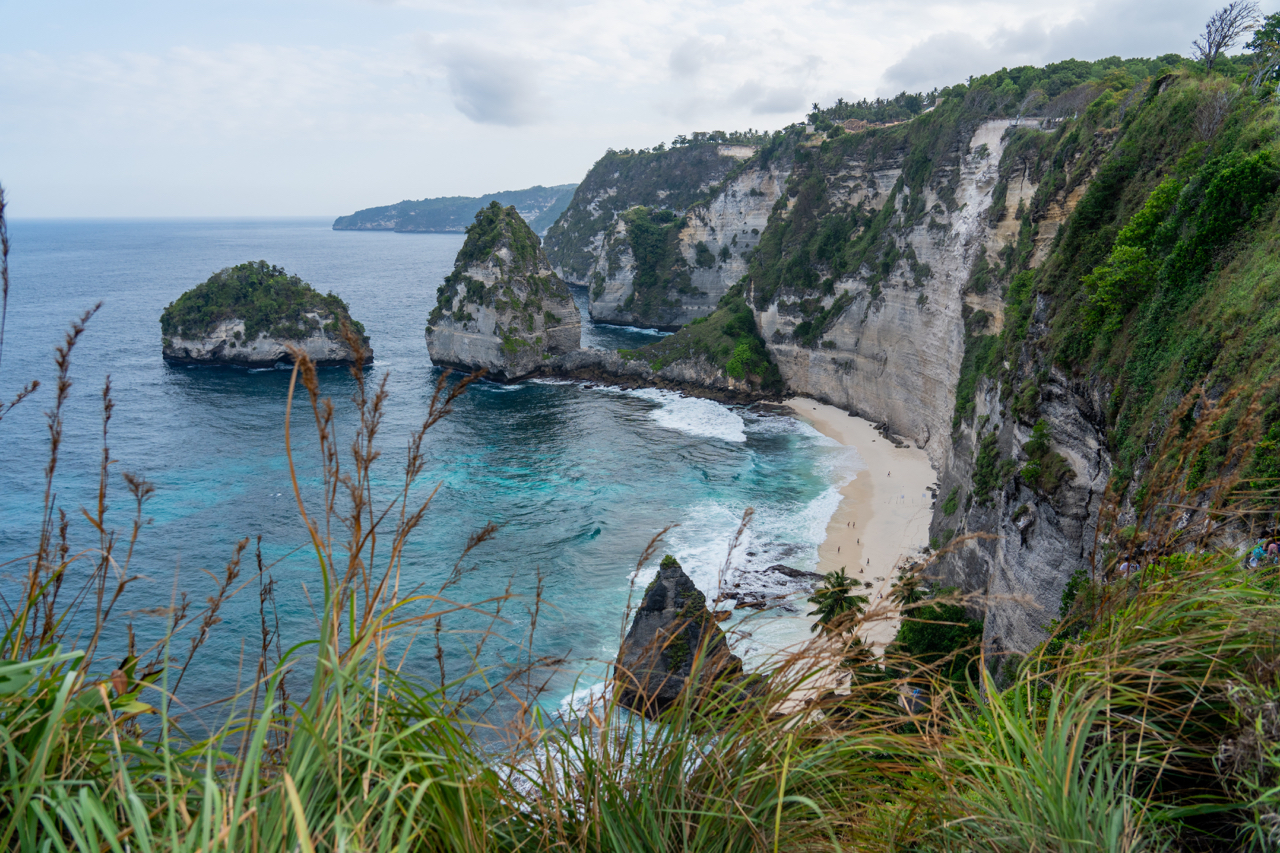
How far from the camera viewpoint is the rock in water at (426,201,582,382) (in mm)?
61938

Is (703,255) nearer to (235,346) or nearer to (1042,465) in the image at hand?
(235,346)

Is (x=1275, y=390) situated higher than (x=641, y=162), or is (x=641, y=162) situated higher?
(x=641, y=162)

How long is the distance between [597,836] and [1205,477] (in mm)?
9472

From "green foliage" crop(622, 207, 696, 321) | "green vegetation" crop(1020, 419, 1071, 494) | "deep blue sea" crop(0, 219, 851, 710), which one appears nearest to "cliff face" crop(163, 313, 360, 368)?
"deep blue sea" crop(0, 219, 851, 710)

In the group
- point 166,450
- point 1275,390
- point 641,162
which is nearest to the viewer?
point 1275,390

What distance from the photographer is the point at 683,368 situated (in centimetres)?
5997

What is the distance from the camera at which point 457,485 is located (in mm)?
38750

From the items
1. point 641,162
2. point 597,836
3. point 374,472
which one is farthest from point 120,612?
point 641,162

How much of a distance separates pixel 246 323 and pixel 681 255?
45.6 meters

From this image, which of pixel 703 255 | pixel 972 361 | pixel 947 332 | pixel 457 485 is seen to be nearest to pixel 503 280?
pixel 703 255

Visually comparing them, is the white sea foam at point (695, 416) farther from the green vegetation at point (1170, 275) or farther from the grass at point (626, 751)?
the grass at point (626, 751)

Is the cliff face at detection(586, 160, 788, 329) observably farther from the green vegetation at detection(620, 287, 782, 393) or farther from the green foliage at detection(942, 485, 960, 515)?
the green foliage at detection(942, 485, 960, 515)

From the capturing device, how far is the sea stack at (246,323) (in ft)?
206

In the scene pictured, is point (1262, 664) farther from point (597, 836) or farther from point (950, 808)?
point (597, 836)
